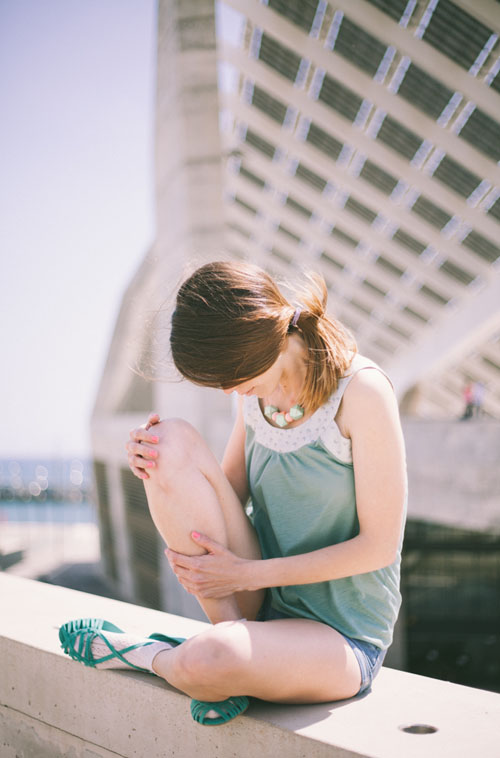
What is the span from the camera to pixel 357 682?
188cm

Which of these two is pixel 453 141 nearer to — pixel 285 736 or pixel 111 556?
pixel 285 736

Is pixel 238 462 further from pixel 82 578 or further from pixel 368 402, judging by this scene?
pixel 82 578

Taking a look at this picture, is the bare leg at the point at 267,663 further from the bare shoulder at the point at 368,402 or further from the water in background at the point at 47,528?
the water in background at the point at 47,528

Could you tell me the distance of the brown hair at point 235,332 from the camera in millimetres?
1789

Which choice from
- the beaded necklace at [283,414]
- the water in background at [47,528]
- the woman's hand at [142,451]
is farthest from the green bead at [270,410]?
the water in background at [47,528]

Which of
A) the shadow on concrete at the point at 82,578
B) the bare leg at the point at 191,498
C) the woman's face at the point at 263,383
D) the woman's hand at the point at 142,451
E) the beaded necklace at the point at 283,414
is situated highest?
the woman's face at the point at 263,383

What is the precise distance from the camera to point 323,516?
6.63 ft

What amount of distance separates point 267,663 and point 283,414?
716 millimetres

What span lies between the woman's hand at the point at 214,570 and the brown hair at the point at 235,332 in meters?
0.45

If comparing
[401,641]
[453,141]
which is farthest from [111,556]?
[453,141]

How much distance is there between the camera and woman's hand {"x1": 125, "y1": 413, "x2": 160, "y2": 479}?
1956 mm

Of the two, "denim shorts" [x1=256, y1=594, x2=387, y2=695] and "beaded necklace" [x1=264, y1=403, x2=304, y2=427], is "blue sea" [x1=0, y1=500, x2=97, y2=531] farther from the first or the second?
"denim shorts" [x1=256, y1=594, x2=387, y2=695]

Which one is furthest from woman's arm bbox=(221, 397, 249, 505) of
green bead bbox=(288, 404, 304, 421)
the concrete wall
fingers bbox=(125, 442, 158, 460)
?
the concrete wall

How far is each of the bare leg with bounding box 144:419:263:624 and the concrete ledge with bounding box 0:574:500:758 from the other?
1.01ft
